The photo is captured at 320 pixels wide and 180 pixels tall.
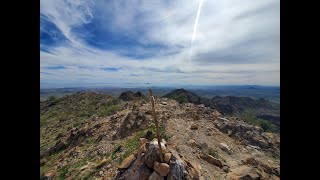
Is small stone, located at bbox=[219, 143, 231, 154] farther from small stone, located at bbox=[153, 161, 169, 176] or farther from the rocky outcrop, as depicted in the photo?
small stone, located at bbox=[153, 161, 169, 176]

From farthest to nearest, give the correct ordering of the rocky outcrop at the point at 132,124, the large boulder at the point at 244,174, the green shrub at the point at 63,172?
1. the rocky outcrop at the point at 132,124
2. the green shrub at the point at 63,172
3. the large boulder at the point at 244,174

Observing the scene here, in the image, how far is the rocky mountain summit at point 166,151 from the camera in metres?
4.06

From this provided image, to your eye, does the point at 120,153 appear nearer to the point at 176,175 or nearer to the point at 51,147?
the point at 176,175

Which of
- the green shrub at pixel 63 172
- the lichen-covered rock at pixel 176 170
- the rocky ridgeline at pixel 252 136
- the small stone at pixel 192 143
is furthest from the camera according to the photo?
the rocky ridgeline at pixel 252 136

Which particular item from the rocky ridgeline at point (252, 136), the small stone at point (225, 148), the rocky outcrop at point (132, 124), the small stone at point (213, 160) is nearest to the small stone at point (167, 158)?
the small stone at point (213, 160)

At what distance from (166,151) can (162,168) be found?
392 millimetres

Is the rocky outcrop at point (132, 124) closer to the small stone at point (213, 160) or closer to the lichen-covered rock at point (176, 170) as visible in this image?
the small stone at point (213, 160)

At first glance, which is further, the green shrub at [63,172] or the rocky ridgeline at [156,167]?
the green shrub at [63,172]

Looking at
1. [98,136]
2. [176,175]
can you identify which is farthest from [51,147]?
[176,175]

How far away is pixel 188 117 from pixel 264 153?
3340 mm

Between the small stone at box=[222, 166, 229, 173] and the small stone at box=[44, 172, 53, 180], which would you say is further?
the small stone at box=[44, 172, 53, 180]

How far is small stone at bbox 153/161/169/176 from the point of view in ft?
12.1

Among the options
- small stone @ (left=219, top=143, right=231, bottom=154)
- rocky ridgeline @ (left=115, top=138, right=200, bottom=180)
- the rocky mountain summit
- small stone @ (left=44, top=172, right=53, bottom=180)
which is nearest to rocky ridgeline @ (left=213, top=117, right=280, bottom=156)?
the rocky mountain summit
